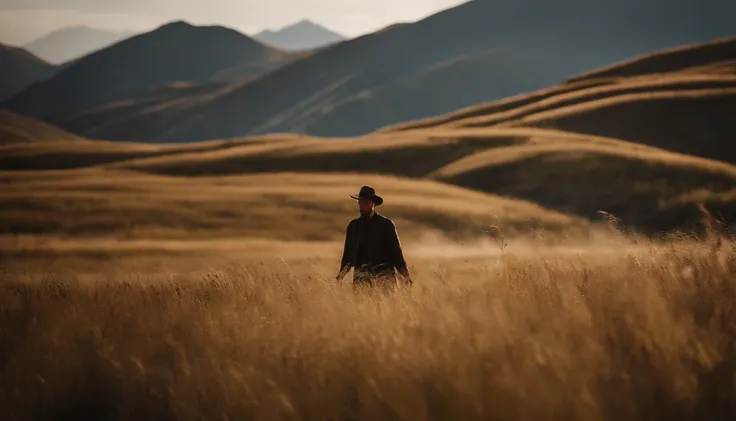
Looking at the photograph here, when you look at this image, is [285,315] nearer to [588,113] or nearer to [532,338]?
[532,338]

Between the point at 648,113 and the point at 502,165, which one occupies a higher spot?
the point at 648,113

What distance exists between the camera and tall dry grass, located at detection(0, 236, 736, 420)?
3877mm

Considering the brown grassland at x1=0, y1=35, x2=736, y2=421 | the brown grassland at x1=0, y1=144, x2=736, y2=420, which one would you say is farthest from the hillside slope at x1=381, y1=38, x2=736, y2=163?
the brown grassland at x1=0, y1=144, x2=736, y2=420

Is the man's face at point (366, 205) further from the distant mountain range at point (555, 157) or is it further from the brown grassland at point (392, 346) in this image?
the distant mountain range at point (555, 157)

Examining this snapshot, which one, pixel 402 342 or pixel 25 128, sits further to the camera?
pixel 25 128

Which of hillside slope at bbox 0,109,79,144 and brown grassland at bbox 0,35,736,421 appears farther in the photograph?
hillside slope at bbox 0,109,79,144

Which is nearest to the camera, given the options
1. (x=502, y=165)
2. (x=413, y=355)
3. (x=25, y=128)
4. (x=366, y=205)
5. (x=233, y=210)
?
(x=413, y=355)

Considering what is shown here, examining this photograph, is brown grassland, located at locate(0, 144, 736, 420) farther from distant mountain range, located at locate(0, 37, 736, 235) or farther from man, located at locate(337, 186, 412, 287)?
distant mountain range, located at locate(0, 37, 736, 235)

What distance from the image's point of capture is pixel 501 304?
5.30m

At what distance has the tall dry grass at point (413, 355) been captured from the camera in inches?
153

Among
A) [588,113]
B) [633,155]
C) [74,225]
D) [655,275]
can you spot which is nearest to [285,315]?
[655,275]

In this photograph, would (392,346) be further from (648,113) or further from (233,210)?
(648,113)

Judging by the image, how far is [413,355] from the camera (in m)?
4.34

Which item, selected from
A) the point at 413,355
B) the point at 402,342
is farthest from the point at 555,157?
the point at 413,355
